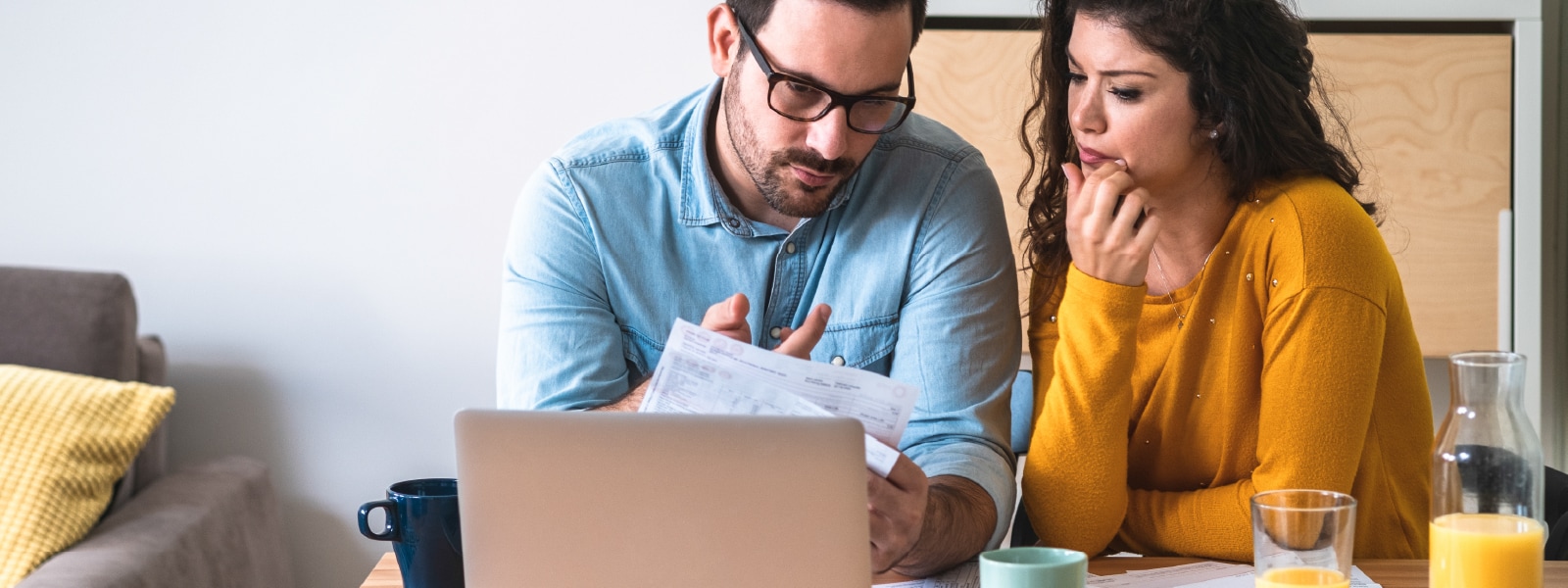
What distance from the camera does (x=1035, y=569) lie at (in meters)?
0.81

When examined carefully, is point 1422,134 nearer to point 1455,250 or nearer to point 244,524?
point 1455,250

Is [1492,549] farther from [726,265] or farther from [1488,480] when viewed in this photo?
[726,265]

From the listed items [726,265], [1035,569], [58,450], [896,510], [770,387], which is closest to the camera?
[1035,569]

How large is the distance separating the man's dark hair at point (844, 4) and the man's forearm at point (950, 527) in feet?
1.62

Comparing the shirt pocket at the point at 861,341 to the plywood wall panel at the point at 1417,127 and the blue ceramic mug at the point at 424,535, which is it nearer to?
the blue ceramic mug at the point at 424,535

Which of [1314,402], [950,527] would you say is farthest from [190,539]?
[1314,402]

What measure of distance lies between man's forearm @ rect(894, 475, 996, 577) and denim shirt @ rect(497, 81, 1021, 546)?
175mm

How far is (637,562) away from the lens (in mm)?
840

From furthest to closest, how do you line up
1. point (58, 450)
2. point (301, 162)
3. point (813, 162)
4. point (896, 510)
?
point (301, 162)
point (58, 450)
point (813, 162)
point (896, 510)

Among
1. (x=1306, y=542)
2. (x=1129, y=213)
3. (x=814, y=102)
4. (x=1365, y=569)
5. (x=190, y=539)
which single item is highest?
(x=814, y=102)

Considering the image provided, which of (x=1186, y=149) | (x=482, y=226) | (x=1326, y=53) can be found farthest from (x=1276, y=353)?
(x=482, y=226)

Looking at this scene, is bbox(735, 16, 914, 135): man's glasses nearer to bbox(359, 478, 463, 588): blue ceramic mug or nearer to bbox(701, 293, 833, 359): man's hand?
bbox(701, 293, 833, 359): man's hand

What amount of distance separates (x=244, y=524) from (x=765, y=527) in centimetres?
165

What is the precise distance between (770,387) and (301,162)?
1.75m
